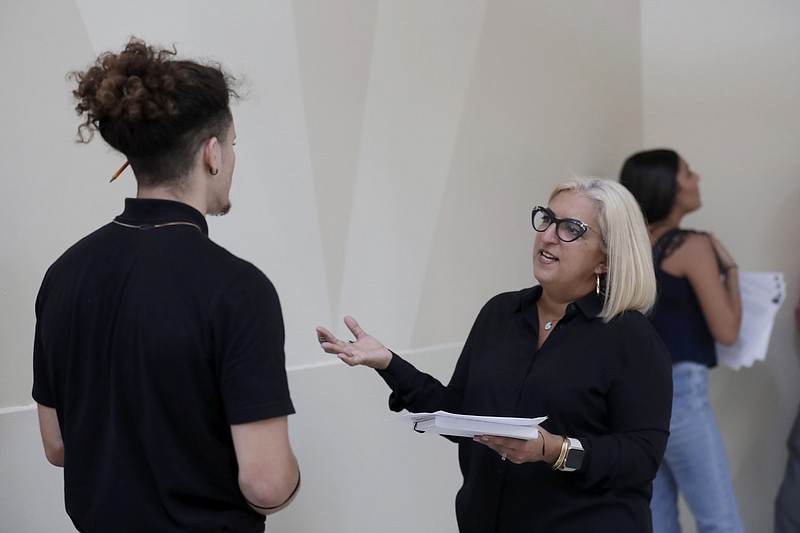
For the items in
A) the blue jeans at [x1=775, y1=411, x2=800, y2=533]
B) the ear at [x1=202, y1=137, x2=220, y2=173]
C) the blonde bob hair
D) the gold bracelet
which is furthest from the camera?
the blue jeans at [x1=775, y1=411, x2=800, y2=533]

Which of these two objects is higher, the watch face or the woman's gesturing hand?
the woman's gesturing hand

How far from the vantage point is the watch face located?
177 cm

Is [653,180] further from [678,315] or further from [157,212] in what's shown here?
[157,212]

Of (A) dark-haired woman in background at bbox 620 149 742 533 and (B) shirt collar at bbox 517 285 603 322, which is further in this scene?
(A) dark-haired woman in background at bbox 620 149 742 533

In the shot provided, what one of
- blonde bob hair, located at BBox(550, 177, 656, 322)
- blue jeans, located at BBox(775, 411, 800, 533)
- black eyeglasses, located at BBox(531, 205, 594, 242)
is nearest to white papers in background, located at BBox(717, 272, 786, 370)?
blue jeans, located at BBox(775, 411, 800, 533)

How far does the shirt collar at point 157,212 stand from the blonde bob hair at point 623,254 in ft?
3.19

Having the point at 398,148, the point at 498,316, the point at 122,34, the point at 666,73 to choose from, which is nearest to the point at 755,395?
the point at 666,73

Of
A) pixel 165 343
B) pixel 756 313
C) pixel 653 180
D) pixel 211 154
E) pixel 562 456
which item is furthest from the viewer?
pixel 756 313

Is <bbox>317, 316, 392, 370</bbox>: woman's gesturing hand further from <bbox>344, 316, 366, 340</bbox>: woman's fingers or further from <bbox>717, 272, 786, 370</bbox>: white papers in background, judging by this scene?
<bbox>717, 272, 786, 370</bbox>: white papers in background

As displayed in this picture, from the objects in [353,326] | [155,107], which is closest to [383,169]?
[353,326]

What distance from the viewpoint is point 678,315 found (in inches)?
129

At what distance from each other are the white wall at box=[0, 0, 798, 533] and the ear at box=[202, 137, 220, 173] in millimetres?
874

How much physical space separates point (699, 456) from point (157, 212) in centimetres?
242

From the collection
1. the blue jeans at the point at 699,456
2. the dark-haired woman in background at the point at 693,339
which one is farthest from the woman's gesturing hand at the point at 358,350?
the blue jeans at the point at 699,456
